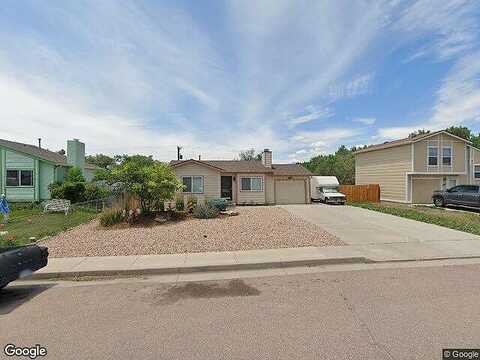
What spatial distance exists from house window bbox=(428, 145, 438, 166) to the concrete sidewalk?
16902mm

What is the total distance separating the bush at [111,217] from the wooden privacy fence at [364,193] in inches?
840

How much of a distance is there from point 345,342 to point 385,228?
8951 mm

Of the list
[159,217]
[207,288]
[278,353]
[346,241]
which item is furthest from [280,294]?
[159,217]

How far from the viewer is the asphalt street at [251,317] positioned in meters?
3.07

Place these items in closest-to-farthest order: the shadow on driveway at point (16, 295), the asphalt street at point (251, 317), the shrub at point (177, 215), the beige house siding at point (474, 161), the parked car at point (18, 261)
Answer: the asphalt street at point (251, 317) < the parked car at point (18, 261) < the shadow on driveway at point (16, 295) < the shrub at point (177, 215) < the beige house siding at point (474, 161)

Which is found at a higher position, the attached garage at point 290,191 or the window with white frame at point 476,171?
the window with white frame at point 476,171

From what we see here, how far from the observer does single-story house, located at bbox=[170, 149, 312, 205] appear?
2045 cm

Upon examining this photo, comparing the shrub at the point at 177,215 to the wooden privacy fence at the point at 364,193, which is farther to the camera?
the wooden privacy fence at the point at 364,193

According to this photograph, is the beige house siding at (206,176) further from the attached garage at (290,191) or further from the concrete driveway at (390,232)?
the concrete driveway at (390,232)

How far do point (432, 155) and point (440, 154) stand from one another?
28.1 inches

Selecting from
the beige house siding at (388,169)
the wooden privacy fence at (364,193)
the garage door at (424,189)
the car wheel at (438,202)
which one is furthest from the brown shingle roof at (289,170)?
the car wheel at (438,202)

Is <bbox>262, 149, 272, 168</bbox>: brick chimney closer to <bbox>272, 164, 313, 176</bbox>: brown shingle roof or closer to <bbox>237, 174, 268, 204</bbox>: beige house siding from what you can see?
<bbox>272, 164, 313, 176</bbox>: brown shingle roof

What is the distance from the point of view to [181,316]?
12.8 ft

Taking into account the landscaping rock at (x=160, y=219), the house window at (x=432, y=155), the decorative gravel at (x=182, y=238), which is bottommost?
the decorative gravel at (x=182, y=238)
